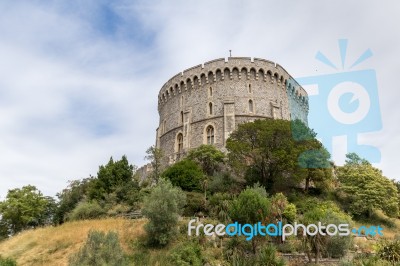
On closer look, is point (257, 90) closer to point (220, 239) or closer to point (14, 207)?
point (220, 239)

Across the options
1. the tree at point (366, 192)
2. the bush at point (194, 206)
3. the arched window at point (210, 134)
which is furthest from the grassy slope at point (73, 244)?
the arched window at point (210, 134)

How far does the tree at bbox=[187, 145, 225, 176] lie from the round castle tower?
333cm

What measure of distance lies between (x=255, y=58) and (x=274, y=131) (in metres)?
12.0

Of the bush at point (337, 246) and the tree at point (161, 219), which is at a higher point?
the tree at point (161, 219)

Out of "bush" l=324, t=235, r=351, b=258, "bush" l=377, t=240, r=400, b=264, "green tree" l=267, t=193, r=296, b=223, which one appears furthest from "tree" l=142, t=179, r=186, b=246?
"bush" l=377, t=240, r=400, b=264

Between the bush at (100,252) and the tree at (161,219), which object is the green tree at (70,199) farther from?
the bush at (100,252)

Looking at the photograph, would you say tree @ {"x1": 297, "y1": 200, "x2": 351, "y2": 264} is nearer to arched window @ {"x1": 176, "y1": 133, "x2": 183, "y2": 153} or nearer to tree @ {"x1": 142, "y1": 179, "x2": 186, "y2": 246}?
tree @ {"x1": 142, "y1": 179, "x2": 186, "y2": 246}

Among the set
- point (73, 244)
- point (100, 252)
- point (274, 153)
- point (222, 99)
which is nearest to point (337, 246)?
point (274, 153)

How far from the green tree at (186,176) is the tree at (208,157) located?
1.81m

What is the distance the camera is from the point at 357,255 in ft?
51.4

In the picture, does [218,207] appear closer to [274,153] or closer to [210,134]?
[274,153]

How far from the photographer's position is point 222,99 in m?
34.4

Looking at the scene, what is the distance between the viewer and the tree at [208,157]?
94.8 ft

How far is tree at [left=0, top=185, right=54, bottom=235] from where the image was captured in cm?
3031
